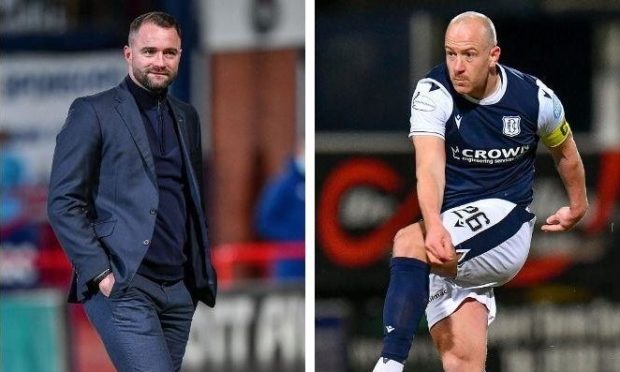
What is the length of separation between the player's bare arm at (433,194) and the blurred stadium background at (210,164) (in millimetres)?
1625

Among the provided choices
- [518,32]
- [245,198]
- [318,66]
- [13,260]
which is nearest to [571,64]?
[518,32]

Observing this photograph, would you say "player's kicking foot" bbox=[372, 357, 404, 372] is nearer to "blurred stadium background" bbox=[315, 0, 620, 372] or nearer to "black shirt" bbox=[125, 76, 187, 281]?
"black shirt" bbox=[125, 76, 187, 281]

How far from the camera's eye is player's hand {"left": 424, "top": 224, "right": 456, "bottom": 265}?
391cm

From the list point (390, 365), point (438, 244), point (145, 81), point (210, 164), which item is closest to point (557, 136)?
point (438, 244)

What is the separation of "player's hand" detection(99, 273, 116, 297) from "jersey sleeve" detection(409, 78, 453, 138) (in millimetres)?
945

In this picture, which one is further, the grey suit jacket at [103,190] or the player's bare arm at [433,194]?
the player's bare arm at [433,194]

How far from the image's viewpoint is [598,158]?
569 cm

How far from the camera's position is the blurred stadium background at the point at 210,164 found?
561cm

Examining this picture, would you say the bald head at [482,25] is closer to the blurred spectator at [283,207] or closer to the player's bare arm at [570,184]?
the player's bare arm at [570,184]

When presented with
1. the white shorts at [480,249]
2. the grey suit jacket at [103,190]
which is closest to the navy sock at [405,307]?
the white shorts at [480,249]

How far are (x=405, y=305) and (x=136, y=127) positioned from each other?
87cm

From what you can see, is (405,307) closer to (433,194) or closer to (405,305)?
(405,305)

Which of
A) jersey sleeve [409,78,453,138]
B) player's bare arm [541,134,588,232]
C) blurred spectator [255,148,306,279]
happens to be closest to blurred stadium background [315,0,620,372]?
blurred spectator [255,148,306,279]

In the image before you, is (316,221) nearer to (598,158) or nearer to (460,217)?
(598,158)
